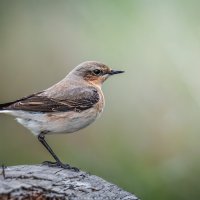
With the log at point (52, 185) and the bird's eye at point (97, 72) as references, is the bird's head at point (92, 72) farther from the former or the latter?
the log at point (52, 185)

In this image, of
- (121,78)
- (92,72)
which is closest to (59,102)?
(92,72)

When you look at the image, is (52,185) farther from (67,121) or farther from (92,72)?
(92,72)

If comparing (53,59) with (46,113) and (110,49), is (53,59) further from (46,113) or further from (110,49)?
(46,113)

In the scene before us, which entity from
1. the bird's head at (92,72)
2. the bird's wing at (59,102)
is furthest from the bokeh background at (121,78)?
the bird's wing at (59,102)

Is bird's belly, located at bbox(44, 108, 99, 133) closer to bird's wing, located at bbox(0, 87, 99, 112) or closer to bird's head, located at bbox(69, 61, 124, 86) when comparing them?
bird's wing, located at bbox(0, 87, 99, 112)

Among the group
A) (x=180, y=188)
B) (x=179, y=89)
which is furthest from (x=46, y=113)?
(x=179, y=89)

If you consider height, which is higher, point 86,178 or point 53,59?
point 53,59
